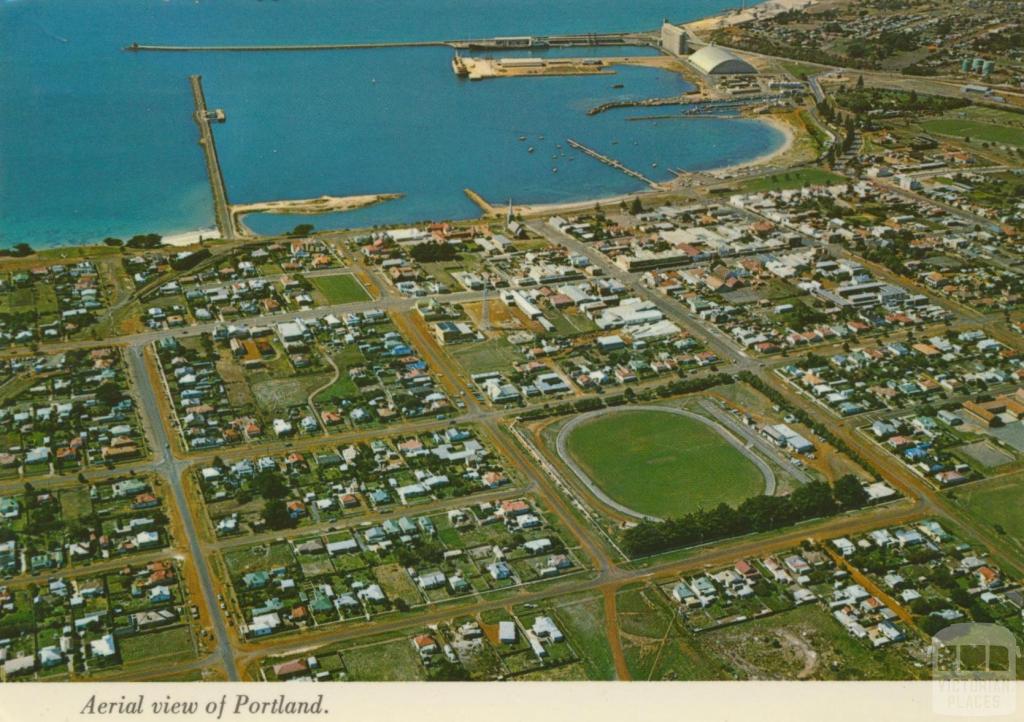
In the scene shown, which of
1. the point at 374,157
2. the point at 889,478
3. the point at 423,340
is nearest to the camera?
the point at 889,478

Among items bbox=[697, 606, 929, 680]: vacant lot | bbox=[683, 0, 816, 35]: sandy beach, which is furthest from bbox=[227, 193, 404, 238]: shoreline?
bbox=[683, 0, 816, 35]: sandy beach

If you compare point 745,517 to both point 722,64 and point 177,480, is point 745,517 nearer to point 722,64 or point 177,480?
point 177,480

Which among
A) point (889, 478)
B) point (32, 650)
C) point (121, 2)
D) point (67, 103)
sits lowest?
point (889, 478)

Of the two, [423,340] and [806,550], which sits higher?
[423,340]

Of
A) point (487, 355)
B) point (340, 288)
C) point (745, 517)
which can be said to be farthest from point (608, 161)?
point (745, 517)
